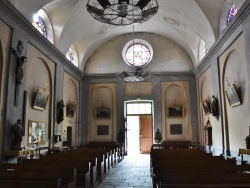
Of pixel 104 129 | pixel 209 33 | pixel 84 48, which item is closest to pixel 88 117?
pixel 104 129

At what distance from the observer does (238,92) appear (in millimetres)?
8562

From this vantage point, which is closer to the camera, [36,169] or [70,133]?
[36,169]

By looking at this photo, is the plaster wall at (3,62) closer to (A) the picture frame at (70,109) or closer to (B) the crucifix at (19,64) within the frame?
(B) the crucifix at (19,64)

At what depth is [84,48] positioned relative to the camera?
50.1ft

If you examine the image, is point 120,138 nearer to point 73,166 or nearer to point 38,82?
point 38,82

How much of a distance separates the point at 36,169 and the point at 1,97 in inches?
127

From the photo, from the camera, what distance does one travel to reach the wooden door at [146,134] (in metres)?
16.1

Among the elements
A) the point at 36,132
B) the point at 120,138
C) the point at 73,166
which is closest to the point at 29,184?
the point at 73,166

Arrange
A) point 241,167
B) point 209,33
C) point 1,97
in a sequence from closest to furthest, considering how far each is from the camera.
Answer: point 241,167 < point 1,97 < point 209,33

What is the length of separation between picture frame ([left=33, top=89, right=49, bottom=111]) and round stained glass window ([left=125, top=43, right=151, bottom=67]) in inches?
Answer: 289

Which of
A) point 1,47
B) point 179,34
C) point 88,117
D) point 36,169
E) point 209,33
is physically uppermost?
point 179,34

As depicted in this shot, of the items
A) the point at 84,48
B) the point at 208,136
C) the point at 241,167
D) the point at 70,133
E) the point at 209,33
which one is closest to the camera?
the point at 241,167

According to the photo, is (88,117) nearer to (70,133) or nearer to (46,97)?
(70,133)

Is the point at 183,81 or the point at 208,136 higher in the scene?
the point at 183,81
